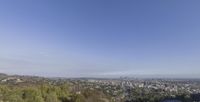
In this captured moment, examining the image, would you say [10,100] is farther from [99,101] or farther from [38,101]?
[99,101]

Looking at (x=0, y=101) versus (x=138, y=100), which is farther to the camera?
(x=138, y=100)

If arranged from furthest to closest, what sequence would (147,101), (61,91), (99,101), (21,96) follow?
(147,101) → (61,91) → (99,101) → (21,96)

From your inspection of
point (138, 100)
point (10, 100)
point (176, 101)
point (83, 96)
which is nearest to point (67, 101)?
point (83, 96)

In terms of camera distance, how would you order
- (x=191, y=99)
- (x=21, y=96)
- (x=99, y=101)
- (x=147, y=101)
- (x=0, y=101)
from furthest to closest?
1. (x=191, y=99)
2. (x=147, y=101)
3. (x=99, y=101)
4. (x=21, y=96)
5. (x=0, y=101)

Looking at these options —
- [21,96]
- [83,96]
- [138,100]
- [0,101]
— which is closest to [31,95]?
[21,96]

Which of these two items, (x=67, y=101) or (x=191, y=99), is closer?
(x=67, y=101)

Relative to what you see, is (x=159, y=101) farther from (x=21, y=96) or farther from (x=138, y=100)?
(x=21, y=96)

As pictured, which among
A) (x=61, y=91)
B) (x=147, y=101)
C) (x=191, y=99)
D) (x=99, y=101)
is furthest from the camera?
(x=191, y=99)

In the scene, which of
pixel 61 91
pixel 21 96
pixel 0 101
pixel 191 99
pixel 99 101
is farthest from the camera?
pixel 191 99

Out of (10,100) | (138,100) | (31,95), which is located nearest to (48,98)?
(31,95)
